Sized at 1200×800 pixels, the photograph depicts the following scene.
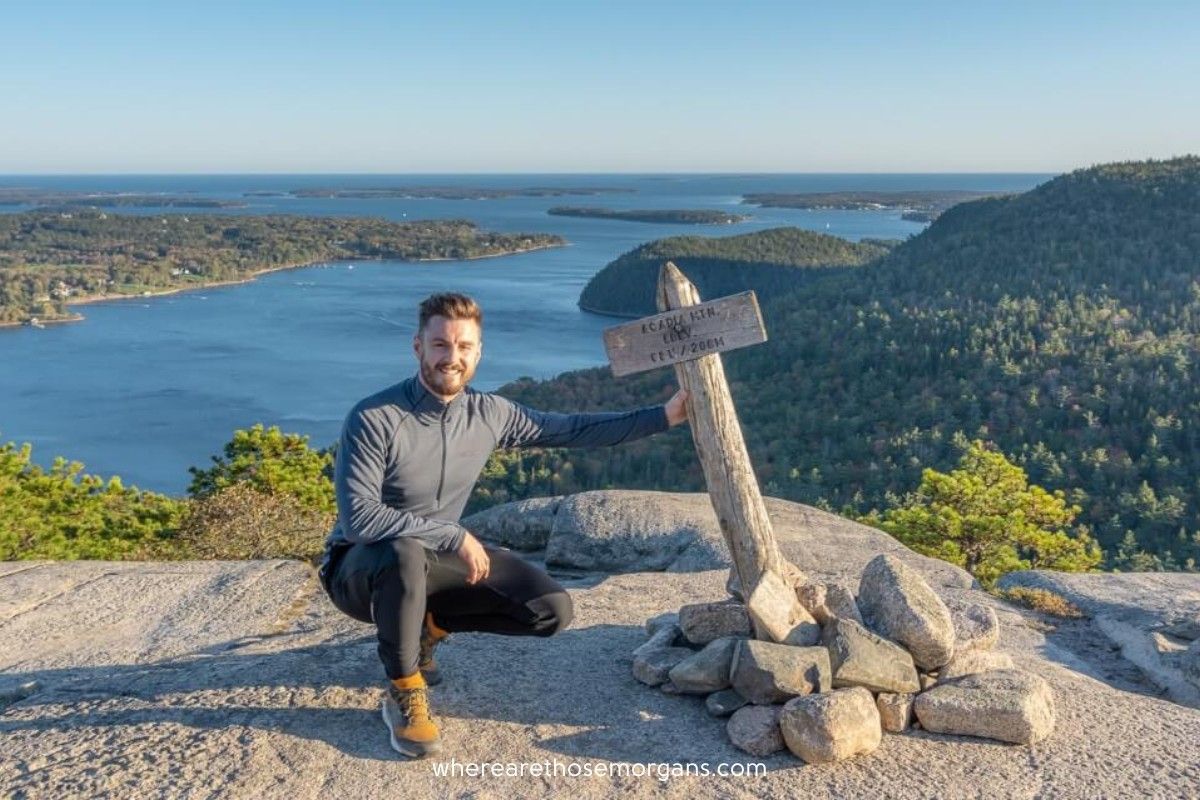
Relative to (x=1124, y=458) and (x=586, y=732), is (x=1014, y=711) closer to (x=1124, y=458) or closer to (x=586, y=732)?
(x=586, y=732)

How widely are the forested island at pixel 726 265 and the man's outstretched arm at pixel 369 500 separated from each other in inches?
2824

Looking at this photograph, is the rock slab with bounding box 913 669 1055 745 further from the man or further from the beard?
the beard

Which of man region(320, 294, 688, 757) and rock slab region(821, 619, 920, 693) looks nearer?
man region(320, 294, 688, 757)

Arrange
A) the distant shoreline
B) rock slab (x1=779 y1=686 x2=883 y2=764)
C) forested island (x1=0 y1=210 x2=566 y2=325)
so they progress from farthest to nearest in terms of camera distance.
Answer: forested island (x1=0 y1=210 x2=566 y2=325) → the distant shoreline → rock slab (x1=779 y1=686 x2=883 y2=764)

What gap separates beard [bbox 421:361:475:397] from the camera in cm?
420

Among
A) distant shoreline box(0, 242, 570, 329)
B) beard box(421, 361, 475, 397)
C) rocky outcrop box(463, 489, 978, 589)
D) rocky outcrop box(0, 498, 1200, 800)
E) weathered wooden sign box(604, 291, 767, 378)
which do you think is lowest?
distant shoreline box(0, 242, 570, 329)

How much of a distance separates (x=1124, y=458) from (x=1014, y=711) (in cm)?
2558

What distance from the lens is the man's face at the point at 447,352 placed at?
13.6ft

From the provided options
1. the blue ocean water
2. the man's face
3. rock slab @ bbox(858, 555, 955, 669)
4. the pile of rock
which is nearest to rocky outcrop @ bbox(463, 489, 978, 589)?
rock slab @ bbox(858, 555, 955, 669)

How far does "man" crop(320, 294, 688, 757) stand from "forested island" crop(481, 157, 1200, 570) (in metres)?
15.8

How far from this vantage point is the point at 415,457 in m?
4.24

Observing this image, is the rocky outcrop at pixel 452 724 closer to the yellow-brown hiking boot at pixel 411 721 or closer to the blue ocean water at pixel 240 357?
the yellow-brown hiking boot at pixel 411 721

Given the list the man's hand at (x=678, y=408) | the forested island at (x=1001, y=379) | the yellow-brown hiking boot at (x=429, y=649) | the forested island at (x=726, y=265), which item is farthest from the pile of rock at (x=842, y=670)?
the forested island at (x=726, y=265)

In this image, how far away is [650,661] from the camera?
4922 millimetres
